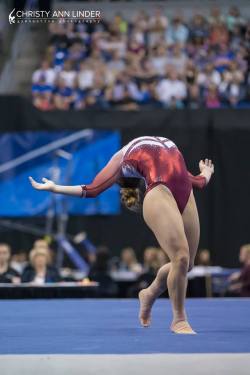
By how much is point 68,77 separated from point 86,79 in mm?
276

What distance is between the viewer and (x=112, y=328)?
6.61 metres

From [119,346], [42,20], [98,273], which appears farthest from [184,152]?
[119,346]

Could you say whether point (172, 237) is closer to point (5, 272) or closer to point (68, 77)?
point (5, 272)

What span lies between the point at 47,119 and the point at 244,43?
3.83m

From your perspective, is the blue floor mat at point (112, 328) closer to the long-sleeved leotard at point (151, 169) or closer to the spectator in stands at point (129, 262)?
the long-sleeved leotard at point (151, 169)

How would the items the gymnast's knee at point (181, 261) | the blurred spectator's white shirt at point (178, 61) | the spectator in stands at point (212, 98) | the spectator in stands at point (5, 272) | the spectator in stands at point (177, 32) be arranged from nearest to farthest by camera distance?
the gymnast's knee at point (181, 261) → the spectator in stands at point (5, 272) → the spectator in stands at point (212, 98) → the blurred spectator's white shirt at point (178, 61) → the spectator in stands at point (177, 32)

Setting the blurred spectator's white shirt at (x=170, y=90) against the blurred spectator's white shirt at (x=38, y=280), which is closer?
the blurred spectator's white shirt at (x=38, y=280)

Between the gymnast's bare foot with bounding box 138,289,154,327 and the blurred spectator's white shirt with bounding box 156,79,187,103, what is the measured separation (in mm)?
7946

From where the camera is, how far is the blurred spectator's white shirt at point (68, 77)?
1461 centimetres

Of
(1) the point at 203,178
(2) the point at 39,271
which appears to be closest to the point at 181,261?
(1) the point at 203,178

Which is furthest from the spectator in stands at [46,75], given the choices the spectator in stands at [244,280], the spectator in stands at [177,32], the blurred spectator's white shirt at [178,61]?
the spectator in stands at [244,280]

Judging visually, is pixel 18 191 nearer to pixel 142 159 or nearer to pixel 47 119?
pixel 47 119

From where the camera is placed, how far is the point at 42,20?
1634cm

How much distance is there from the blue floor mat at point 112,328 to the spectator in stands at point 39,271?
1.20 meters
